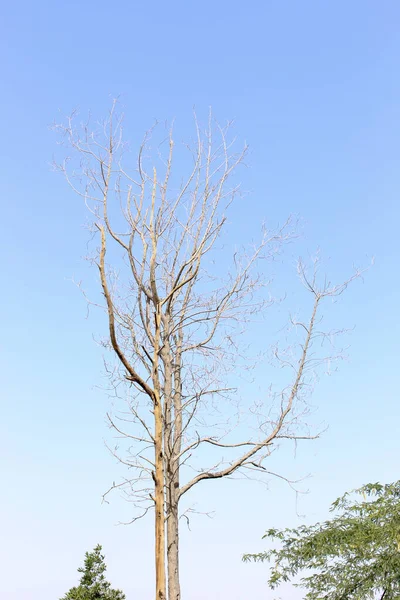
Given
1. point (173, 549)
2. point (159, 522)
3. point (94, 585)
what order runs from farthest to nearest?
point (94, 585), point (173, 549), point (159, 522)

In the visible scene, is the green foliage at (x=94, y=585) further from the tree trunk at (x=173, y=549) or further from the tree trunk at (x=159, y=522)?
the tree trunk at (x=159, y=522)

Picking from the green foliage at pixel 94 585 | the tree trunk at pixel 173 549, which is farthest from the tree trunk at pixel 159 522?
the green foliage at pixel 94 585

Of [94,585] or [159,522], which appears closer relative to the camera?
[159,522]

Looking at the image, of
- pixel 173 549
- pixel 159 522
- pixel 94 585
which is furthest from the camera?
pixel 94 585

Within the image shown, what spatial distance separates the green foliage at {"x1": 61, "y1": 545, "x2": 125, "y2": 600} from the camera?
41.9 ft

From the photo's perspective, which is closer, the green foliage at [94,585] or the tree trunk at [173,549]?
the tree trunk at [173,549]

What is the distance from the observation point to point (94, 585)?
42.4 feet

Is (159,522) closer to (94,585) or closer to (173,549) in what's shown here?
(173,549)

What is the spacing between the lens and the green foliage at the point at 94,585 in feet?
41.9

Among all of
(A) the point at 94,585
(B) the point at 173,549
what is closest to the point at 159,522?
(B) the point at 173,549

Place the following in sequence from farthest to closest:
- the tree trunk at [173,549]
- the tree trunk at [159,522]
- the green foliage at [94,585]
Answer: the green foliage at [94,585], the tree trunk at [173,549], the tree trunk at [159,522]

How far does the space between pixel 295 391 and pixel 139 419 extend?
2.20 meters

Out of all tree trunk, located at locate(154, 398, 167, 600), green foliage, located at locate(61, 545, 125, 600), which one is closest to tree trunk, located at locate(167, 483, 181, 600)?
tree trunk, located at locate(154, 398, 167, 600)

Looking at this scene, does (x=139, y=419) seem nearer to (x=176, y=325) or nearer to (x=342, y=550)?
(x=176, y=325)
